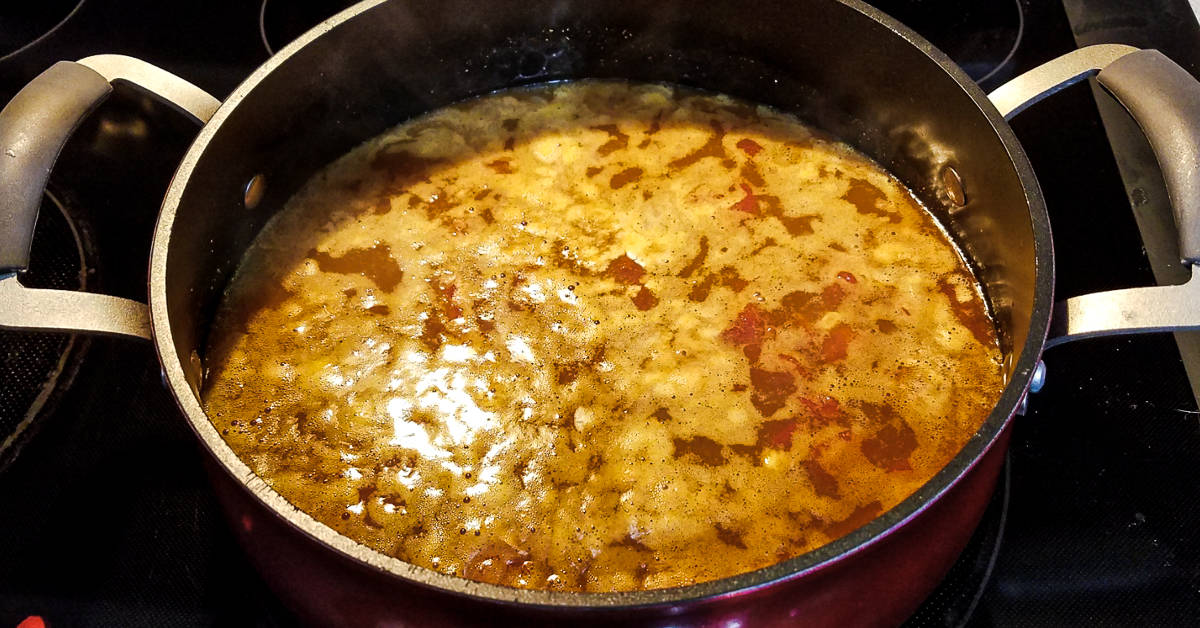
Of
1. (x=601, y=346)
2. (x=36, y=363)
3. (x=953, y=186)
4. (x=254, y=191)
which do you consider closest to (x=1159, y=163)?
(x=953, y=186)

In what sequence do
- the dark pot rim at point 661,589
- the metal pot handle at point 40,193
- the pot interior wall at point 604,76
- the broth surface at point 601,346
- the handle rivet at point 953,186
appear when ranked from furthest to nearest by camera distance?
the handle rivet at point 953,186 → the pot interior wall at point 604,76 → the broth surface at point 601,346 → the metal pot handle at point 40,193 → the dark pot rim at point 661,589

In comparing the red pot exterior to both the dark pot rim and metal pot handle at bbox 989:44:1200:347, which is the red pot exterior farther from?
metal pot handle at bbox 989:44:1200:347

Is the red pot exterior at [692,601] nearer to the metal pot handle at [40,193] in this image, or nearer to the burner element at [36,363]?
the metal pot handle at [40,193]

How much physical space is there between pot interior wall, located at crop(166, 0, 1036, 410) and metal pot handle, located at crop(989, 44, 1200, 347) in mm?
146

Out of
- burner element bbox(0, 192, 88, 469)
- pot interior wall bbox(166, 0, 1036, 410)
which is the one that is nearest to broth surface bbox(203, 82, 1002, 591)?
pot interior wall bbox(166, 0, 1036, 410)

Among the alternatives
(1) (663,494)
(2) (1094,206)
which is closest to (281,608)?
(1) (663,494)

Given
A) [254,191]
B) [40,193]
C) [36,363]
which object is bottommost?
[36,363]

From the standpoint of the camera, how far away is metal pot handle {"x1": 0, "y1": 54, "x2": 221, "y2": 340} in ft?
3.41

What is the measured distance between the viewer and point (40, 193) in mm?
1087

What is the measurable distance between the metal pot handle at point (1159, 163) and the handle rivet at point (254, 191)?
1244 mm

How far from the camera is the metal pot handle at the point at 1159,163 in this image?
A: 3.42 ft

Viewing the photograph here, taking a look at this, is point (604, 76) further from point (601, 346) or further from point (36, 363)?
point (36, 363)

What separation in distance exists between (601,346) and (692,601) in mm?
622

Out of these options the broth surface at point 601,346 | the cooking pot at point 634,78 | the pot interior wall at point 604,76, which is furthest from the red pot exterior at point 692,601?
the pot interior wall at point 604,76
